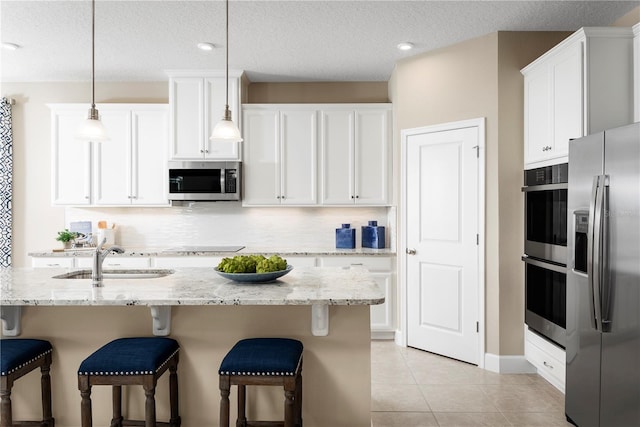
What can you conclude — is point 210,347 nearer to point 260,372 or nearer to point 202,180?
point 260,372

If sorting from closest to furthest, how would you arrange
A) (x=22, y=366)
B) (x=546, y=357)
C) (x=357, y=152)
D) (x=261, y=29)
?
(x=22, y=366) < (x=546, y=357) < (x=261, y=29) < (x=357, y=152)

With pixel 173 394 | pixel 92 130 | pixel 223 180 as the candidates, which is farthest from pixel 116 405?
pixel 223 180

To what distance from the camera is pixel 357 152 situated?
4535 mm

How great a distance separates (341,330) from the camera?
235 centimetres

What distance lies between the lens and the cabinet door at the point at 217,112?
4.42m

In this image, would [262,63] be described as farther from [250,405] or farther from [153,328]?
[250,405]

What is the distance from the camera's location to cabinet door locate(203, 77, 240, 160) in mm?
4418

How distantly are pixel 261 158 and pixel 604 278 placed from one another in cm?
322

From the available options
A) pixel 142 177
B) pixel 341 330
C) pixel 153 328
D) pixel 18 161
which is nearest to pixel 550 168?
pixel 341 330

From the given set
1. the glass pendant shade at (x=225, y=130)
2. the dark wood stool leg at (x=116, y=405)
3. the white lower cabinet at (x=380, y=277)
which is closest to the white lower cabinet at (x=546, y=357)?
the white lower cabinet at (x=380, y=277)

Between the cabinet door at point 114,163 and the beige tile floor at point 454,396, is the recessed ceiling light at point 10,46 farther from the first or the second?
the beige tile floor at point 454,396

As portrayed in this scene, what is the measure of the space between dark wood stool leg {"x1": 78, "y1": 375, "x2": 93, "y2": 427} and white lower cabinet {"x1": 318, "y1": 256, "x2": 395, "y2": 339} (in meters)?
2.62

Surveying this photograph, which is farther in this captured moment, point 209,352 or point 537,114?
point 537,114

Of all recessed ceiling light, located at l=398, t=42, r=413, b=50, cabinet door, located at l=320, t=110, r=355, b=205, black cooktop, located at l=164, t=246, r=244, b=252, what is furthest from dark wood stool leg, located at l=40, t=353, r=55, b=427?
recessed ceiling light, located at l=398, t=42, r=413, b=50
